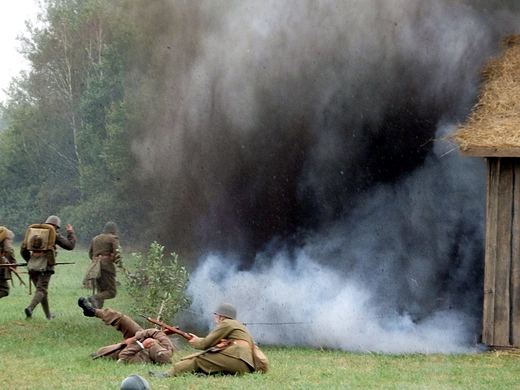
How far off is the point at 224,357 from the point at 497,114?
6124 mm

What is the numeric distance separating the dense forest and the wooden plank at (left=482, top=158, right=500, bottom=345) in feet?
71.9

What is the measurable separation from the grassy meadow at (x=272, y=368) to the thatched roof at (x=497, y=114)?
10.1ft

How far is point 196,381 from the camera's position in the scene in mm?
11641

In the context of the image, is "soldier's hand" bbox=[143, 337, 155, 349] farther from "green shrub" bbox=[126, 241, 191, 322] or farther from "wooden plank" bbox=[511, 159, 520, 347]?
"wooden plank" bbox=[511, 159, 520, 347]

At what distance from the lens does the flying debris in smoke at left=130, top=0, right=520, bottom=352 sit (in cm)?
1719

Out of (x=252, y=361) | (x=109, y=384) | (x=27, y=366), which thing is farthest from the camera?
(x=27, y=366)

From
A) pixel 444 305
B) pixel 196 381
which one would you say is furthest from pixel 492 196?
pixel 196 381

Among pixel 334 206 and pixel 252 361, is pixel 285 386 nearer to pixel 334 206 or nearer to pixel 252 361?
pixel 252 361

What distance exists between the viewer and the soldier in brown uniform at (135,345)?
13.1 meters

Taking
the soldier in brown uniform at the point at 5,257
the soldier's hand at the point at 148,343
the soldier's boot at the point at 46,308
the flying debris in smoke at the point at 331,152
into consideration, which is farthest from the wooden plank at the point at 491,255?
the soldier in brown uniform at the point at 5,257

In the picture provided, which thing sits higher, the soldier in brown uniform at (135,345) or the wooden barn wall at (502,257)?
the wooden barn wall at (502,257)

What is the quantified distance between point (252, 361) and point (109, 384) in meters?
1.93

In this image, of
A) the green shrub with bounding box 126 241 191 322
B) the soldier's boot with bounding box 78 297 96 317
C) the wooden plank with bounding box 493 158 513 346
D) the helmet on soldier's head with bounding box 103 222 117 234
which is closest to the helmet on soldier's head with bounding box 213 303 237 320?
Result: the soldier's boot with bounding box 78 297 96 317

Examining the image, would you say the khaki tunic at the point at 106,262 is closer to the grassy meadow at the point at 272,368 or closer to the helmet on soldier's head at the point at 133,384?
the grassy meadow at the point at 272,368
